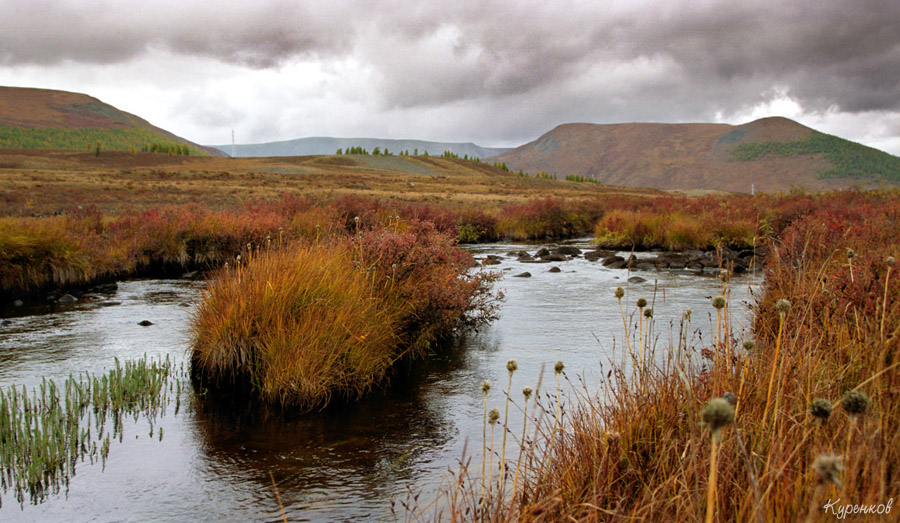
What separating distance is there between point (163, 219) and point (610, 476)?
63.4ft

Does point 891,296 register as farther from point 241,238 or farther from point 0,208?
point 0,208

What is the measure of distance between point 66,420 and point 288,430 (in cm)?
235

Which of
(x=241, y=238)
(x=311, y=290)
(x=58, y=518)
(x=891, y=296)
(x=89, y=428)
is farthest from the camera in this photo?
(x=241, y=238)

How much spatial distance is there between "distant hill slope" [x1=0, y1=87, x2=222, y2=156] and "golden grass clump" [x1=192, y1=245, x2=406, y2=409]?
117713mm

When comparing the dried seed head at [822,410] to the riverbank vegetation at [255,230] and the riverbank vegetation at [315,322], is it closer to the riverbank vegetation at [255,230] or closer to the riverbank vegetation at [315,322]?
the riverbank vegetation at [255,230]

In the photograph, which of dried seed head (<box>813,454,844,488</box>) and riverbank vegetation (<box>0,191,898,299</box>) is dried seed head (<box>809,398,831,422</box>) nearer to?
dried seed head (<box>813,454,844,488</box>)

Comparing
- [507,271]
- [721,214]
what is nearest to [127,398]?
[507,271]

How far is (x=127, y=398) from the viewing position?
784 centimetres

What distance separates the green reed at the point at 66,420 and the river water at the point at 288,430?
160 mm

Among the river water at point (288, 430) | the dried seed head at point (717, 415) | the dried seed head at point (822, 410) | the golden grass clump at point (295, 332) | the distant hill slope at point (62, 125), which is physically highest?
the distant hill slope at point (62, 125)

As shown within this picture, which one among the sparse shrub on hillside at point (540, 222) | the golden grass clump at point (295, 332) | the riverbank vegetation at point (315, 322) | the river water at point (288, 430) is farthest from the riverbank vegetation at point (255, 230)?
the river water at point (288, 430)

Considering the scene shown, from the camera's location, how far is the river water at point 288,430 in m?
5.45

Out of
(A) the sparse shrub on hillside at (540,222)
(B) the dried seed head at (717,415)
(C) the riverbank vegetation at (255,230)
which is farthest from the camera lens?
(A) the sparse shrub on hillside at (540,222)

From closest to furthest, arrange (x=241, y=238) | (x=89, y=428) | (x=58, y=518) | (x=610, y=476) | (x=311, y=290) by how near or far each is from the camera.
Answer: (x=610, y=476) < (x=58, y=518) < (x=89, y=428) < (x=311, y=290) < (x=241, y=238)
